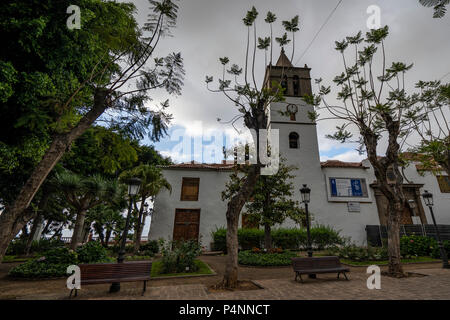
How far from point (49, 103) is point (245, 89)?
22.1ft

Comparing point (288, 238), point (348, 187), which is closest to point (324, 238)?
point (288, 238)

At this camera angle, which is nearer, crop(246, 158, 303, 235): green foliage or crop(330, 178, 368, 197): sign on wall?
crop(246, 158, 303, 235): green foliage

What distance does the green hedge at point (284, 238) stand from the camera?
1482 centimetres

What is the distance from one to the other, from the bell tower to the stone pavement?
465 inches

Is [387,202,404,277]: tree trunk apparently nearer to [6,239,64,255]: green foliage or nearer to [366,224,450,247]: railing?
[366,224,450,247]: railing

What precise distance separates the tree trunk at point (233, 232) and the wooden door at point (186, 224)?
1133 centimetres

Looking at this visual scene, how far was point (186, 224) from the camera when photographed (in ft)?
55.3

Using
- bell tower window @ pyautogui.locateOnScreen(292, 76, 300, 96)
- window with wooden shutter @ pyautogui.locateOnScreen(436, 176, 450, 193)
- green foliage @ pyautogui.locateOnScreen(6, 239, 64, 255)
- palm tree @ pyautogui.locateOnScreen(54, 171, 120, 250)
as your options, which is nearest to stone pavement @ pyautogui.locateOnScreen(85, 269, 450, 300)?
palm tree @ pyautogui.locateOnScreen(54, 171, 120, 250)

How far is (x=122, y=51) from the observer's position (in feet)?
24.0

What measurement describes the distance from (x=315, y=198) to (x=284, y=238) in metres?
5.36

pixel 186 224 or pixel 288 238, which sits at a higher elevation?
pixel 186 224

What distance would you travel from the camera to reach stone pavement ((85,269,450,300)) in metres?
4.89

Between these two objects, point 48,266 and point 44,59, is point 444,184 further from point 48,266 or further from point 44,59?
point 44,59
